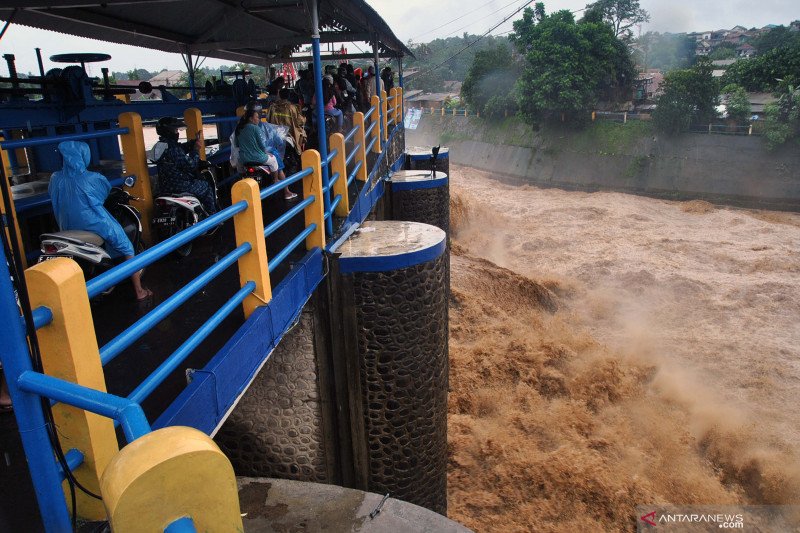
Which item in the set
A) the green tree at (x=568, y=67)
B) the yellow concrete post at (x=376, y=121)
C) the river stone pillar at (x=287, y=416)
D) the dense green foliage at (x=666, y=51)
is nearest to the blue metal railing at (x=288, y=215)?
the river stone pillar at (x=287, y=416)

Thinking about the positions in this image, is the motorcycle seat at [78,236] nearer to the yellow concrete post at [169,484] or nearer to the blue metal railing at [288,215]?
the blue metal railing at [288,215]

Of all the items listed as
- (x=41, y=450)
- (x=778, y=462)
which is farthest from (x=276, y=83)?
(x=778, y=462)

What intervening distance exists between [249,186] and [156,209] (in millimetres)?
2150

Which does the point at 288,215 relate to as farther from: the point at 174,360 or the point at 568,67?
the point at 568,67

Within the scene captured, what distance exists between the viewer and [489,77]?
1426 inches

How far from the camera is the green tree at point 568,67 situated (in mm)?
28547

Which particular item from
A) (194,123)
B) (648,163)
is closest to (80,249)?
(194,123)

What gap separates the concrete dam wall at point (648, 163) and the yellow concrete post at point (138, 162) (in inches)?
970

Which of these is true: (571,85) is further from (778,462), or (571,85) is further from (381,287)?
(381,287)

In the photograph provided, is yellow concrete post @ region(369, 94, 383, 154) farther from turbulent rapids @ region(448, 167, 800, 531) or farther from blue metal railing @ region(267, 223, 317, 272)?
blue metal railing @ region(267, 223, 317, 272)

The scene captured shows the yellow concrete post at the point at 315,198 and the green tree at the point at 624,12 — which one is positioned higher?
the green tree at the point at 624,12

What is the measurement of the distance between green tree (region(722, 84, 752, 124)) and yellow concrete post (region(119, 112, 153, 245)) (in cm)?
2734

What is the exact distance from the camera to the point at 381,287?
5059 millimetres

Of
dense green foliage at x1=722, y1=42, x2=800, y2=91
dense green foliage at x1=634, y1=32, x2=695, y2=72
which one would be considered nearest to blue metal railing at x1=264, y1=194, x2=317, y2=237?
dense green foliage at x1=722, y1=42, x2=800, y2=91
